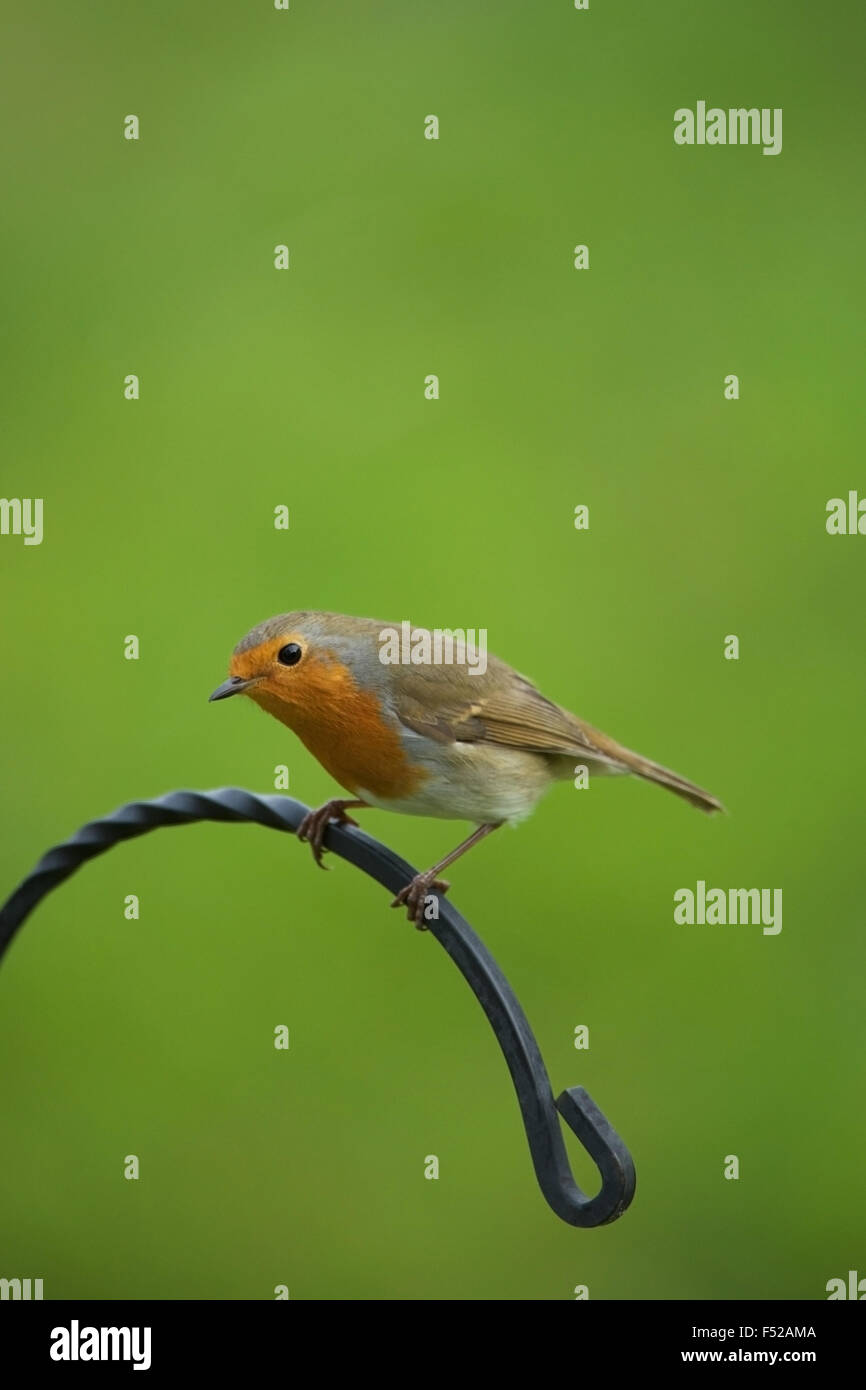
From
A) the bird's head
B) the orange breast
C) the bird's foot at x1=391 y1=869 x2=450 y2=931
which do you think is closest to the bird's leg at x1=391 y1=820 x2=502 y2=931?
the bird's foot at x1=391 y1=869 x2=450 y2=931

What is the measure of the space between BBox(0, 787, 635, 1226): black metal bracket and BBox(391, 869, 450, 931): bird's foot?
28mm

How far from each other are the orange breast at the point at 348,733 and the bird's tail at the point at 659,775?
27.0 inches

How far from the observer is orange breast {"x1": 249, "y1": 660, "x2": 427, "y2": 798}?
12.3 ft

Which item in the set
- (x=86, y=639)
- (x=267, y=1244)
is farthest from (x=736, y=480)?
(x=267, y=1244)

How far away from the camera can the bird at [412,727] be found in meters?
3.65

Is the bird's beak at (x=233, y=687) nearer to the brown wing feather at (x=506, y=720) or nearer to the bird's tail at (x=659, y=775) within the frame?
the brown wing feather at (x=506, y=720)

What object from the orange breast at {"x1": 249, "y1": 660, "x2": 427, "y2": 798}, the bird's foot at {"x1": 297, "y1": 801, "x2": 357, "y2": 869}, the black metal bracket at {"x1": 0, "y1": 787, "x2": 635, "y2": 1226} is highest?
the orange breast at {"x1": 249, "y1": 660, "x2": 427, "y2": 798}

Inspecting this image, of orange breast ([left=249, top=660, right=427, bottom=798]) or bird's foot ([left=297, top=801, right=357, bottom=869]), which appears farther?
orange breast ([left=249, top=660, right=427, bottom=798])

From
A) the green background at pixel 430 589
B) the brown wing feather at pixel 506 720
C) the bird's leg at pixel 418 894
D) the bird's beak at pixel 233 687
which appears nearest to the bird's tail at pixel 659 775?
the brown wing feather at pixel 506 720

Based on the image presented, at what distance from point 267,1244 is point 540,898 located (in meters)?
1.57

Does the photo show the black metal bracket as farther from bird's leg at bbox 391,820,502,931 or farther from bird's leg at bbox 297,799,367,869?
bird's leg at bbox 297,799,367,869

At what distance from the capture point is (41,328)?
7.94 m

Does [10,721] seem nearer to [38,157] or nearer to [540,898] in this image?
[540,898]

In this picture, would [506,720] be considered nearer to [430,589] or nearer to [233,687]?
[233,687]
